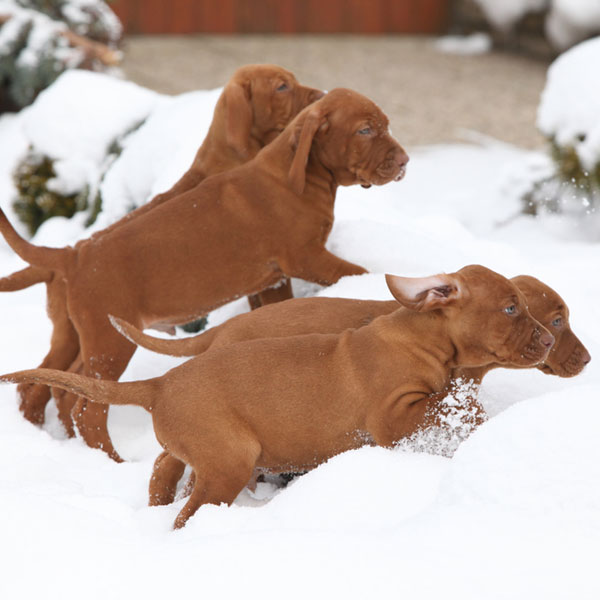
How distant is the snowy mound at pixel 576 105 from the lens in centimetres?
552

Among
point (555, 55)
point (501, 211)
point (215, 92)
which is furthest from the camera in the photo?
point (555, 55)

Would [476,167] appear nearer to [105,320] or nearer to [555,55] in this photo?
[555,55]

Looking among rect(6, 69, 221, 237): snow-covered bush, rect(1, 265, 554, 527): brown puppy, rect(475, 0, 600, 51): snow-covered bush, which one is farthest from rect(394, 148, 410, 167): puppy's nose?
rect(475, 0, 600, 51): snow-covered bush

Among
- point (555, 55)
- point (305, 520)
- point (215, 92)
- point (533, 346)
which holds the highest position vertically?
point (533, 346)

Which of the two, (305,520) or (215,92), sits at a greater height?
(305,520)

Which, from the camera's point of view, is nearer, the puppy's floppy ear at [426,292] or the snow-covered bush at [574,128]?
the puppy's floppy ear at [426,292]

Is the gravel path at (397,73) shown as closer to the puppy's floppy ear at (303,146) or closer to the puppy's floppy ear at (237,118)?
the puppy's floppy ear at (237,118)

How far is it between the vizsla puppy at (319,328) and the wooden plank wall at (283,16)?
400 inches

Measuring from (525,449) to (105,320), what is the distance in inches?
66.8

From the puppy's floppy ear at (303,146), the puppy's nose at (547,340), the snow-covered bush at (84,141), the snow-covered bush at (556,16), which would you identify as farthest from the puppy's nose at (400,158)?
the snow-covered bush at (556,16)

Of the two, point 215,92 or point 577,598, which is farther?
point 215,92

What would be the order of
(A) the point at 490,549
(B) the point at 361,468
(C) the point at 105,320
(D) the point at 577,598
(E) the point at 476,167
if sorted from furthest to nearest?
1. (E) the point at 476,167
2. (C) the point at 105,320
3. (B) the point at 361,468
4. (A) the point at 490,549
5. (D) the point at 577,598

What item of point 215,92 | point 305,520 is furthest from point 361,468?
point 215,92

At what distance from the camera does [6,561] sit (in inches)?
74.5
